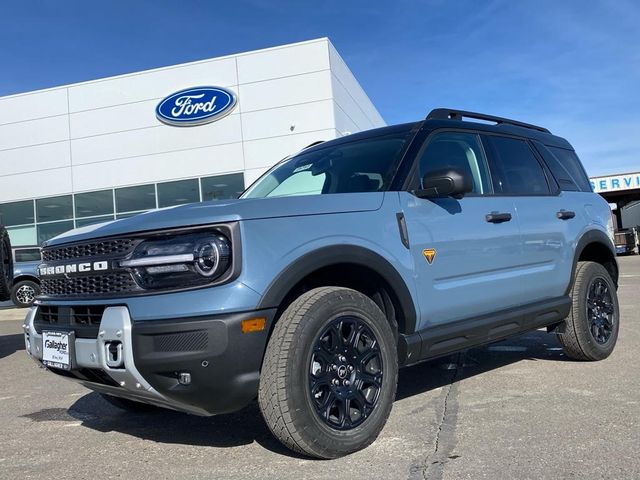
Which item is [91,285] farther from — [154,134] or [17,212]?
[17,212]

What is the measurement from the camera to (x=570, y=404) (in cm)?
384

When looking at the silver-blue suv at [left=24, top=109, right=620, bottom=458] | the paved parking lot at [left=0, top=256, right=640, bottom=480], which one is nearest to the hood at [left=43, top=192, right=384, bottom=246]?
the silver-blue suv at [left=24, top=109, right=620, bottom=458]

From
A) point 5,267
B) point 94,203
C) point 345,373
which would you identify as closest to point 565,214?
point 345,373

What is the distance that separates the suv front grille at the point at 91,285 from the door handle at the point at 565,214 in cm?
346

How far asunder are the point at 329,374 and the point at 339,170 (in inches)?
64.1

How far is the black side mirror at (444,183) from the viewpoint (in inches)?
137

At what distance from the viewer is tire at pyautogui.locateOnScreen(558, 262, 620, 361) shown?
489cm

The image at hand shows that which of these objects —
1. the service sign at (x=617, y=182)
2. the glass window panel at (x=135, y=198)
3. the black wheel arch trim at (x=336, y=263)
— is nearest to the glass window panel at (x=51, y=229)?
the glass window panel at (x=135, y=198)


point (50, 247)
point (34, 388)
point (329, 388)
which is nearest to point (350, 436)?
point (329, 388)

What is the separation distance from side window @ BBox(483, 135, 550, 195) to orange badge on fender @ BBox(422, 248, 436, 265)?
40.3 inches

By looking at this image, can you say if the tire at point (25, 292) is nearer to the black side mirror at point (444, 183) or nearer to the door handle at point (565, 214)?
the door handle at point (565, 214)

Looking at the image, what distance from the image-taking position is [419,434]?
335 cm

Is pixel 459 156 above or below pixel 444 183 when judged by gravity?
above

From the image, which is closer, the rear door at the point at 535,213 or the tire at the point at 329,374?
the tire at the point at 329,374
